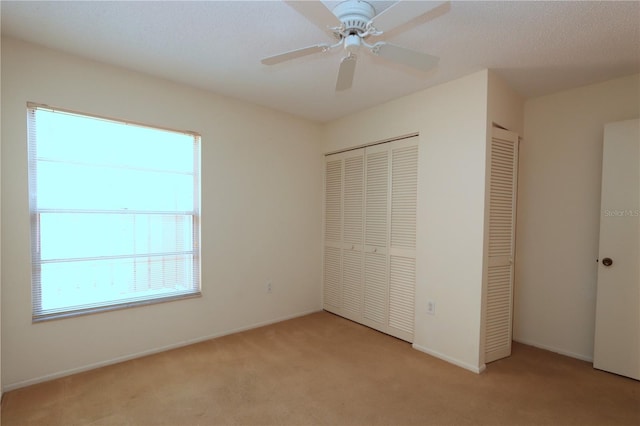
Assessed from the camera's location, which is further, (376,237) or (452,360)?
(376,237)

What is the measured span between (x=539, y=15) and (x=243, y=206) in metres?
2.84

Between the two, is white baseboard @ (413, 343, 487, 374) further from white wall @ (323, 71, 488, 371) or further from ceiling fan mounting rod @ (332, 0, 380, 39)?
ceiling fan mounting rod @ (332, 0, 380, 39)

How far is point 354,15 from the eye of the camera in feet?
5.41

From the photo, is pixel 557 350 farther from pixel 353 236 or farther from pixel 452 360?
pixel 353 236

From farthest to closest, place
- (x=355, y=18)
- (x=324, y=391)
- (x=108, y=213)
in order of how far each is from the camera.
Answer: (x=108, y=213), (x=324, y=391), (x=355, y=18)

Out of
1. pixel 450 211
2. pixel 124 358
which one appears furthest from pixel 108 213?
pixel 450 211

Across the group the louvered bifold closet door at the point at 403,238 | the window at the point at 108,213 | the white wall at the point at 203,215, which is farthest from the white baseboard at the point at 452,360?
the window at the point at 108,213

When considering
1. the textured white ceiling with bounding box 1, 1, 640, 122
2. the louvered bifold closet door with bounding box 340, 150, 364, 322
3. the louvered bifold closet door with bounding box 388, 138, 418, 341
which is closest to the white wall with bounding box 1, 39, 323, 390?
the textured white ceiling with bounding box 1, 1, 640, 122

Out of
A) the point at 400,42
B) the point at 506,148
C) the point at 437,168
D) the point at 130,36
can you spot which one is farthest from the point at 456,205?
the point at 130,36

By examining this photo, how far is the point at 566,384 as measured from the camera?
7.72ft

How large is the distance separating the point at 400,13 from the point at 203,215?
2.43 meters

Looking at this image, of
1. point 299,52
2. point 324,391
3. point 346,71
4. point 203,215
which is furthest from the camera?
point 203,215

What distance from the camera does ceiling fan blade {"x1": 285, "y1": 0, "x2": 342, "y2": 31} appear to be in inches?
52.9

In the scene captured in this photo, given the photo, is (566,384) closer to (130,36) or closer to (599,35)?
(599,35)
